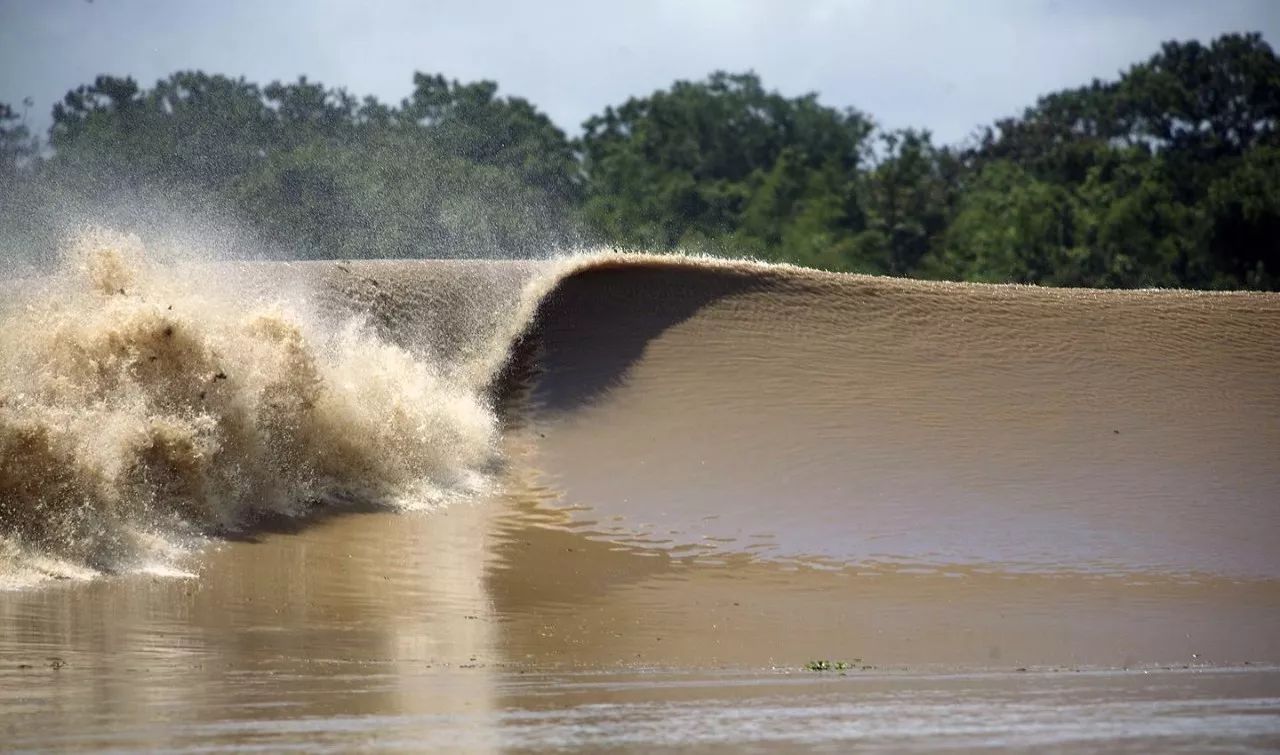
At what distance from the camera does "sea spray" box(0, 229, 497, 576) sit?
711 cm

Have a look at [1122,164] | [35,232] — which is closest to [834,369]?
[35,232]

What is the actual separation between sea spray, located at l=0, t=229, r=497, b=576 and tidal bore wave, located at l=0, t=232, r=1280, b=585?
0.05ft

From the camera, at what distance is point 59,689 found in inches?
182

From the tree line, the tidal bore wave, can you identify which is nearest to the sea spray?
the tidal bore wave

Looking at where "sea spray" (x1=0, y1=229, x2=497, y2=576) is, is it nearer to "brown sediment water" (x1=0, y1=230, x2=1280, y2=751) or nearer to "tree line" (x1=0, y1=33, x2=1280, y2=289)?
"brown sediment water" (x1=0, y1=230, x2=1280, y2=751)

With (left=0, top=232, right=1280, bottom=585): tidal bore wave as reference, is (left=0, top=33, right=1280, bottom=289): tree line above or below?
above

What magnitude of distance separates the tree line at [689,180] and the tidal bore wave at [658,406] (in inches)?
189

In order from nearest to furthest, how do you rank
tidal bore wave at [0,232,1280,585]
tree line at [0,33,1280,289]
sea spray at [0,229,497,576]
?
sea spray at [0,229,497,576] < tidal bore wave at [0,232,1280,585] < tree line at [0,33,1280,289]

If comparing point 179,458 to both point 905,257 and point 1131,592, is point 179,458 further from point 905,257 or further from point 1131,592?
point 905,257

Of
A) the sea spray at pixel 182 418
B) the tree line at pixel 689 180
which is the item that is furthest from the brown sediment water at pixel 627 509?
the tree line at pixel 689 180

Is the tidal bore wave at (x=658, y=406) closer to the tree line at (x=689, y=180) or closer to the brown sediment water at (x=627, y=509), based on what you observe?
the brown sediment water at (x=627, y=509)

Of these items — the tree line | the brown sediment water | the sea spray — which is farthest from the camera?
the tree line

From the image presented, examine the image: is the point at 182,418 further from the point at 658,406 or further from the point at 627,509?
the point at 658,406

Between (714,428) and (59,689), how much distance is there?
6055 millimetres
